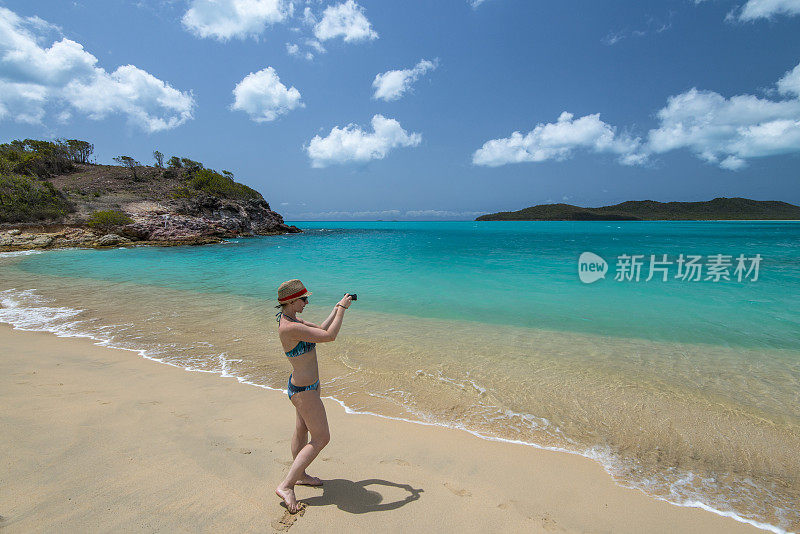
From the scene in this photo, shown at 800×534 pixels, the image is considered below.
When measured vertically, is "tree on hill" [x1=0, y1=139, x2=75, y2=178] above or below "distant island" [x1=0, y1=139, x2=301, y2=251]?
above

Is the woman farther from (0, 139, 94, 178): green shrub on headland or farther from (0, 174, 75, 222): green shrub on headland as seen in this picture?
(0, 139, 94, 178): green shrub on headland

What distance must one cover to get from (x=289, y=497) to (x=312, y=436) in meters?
0.51

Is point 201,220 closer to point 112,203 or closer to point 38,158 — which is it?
point 112,203

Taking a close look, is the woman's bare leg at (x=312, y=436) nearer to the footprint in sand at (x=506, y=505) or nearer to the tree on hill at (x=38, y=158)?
the footprint in sand at (x=506, y=505)

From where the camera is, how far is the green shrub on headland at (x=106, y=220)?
4181 cm

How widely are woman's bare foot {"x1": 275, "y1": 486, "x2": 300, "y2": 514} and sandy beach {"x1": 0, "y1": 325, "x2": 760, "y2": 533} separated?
0.23ft

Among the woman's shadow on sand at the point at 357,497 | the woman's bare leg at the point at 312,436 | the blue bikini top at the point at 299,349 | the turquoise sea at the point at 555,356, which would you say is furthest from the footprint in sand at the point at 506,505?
the blue bikini top at the point at 299,349

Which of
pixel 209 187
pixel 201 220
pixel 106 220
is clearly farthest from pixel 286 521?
pixel 209 187

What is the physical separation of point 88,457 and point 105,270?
21.9m

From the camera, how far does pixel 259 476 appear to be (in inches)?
138

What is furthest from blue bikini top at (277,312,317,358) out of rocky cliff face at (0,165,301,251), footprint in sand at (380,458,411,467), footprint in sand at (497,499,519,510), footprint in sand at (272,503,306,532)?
rocky cliff face at (0,165,301,251)

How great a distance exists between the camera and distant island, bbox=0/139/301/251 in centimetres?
3975

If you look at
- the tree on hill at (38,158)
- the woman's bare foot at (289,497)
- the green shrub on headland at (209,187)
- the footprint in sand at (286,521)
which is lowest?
the footprint in sand at (286,521)

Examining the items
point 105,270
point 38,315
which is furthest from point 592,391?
point 105,270
